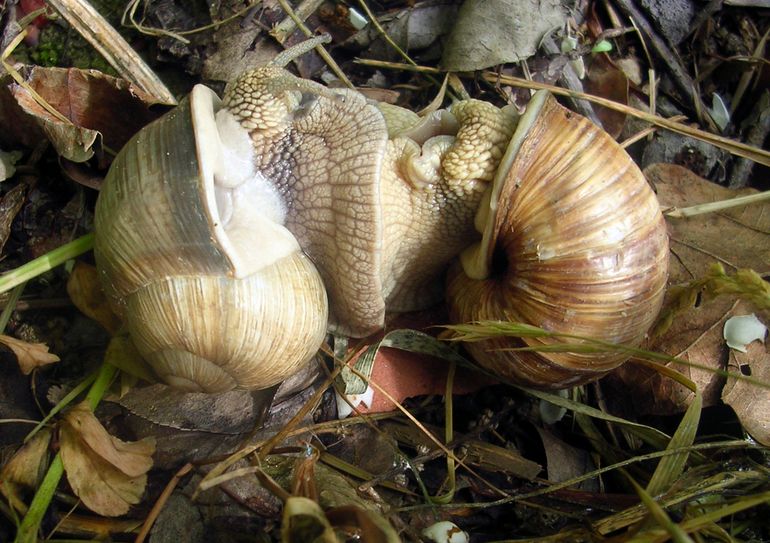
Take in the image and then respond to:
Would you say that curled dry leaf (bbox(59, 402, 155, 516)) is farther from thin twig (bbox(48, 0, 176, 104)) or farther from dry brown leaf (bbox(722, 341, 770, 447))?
dry brown leaf (bbox(722, 341, 770, 447))

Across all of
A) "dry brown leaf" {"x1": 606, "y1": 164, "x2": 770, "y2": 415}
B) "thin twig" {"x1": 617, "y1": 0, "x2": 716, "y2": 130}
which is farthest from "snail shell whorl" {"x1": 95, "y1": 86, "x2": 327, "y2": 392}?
"thin twig" {"x1": 617, "y1": 0, "x2": 716, "y2": 130}

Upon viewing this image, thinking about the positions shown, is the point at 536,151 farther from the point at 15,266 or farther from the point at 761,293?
the point at 15,266

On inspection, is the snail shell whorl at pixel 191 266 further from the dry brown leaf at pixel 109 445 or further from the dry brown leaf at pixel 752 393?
the dry brown leaf at pixel 752 393

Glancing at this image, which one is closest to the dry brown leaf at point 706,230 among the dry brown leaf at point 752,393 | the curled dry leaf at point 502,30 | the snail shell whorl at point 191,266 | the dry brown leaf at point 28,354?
the dry brown leaf at point 752,393

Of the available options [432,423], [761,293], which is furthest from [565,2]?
[432,423]

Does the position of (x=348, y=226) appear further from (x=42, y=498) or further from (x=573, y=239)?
(x=42, y=498)

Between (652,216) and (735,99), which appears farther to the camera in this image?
(735,99)

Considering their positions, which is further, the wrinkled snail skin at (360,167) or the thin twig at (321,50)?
the thin twig at (321,50)
